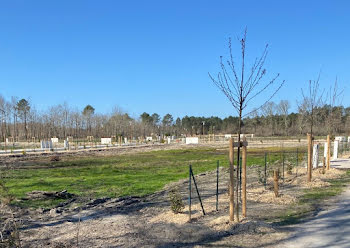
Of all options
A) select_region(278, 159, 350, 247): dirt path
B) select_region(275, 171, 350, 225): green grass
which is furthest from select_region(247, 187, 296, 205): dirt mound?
select_region(278, 159, 350, 247): dirt path

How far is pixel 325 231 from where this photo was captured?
5.73m

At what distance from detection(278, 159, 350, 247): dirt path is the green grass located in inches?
11.9

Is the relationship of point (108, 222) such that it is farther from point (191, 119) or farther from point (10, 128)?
point (191, 119)

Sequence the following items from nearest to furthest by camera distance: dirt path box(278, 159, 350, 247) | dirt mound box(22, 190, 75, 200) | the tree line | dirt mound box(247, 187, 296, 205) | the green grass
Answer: dirt path box(278, 159, 350, 247) → the green grass → dirt mound box(247, 187, 296, 205) → dirt mound box(22, 190, 75, 200) → the tree line

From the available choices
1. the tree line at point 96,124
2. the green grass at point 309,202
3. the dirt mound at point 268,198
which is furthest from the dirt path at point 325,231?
the tree line at point 96,124

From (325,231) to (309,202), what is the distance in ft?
8.65

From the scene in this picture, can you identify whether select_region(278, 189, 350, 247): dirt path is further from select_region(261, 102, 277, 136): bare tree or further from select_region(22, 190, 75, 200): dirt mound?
select_region(261, 102, 277, 136): bare tree

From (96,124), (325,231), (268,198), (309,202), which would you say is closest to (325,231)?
(325,231)

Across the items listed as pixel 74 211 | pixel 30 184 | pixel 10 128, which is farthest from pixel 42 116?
pixel 74 211

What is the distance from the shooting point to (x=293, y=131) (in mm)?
65812

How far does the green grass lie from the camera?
675cm

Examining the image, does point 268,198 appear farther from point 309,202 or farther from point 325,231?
point 325,231

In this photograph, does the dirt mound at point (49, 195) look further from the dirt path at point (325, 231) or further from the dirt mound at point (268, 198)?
the dirt path at point (325, 231)

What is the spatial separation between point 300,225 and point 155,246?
9.67 feet
